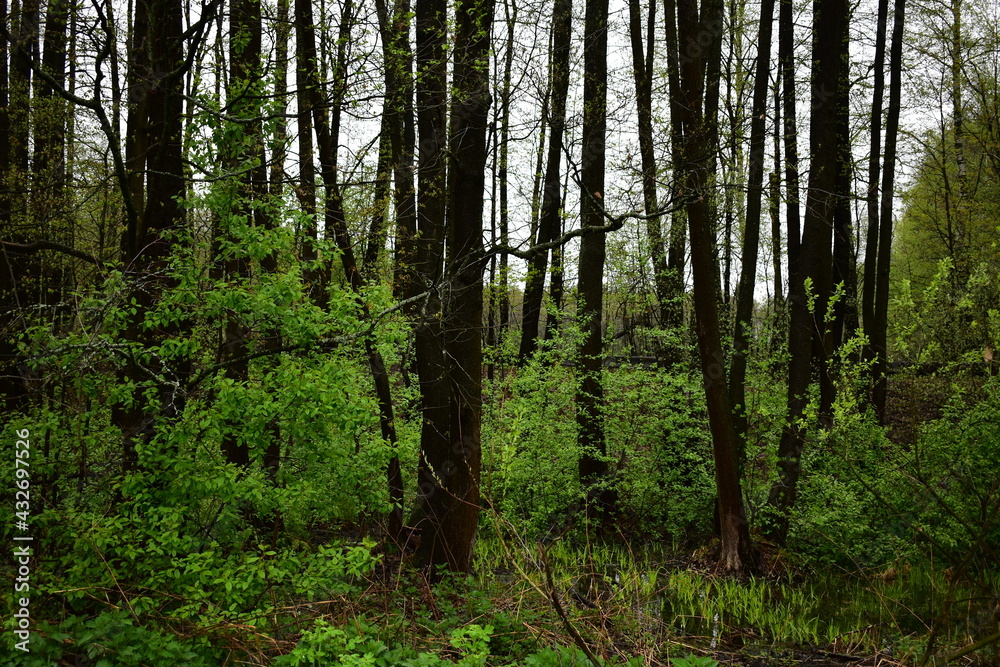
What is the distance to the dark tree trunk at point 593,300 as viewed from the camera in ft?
30.3

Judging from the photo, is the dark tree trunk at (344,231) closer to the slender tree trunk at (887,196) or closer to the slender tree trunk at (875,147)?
the slender tree trunk at (875,147)

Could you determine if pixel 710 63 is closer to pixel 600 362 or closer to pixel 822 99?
pixel 822 99

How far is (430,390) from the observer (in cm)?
662

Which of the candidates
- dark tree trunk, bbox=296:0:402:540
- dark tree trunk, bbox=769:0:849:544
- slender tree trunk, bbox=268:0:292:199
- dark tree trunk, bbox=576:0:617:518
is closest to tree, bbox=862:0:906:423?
dark tree trunk, bbox=769:0:849:544

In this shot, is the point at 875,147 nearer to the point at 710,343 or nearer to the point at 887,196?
the point at 887,196

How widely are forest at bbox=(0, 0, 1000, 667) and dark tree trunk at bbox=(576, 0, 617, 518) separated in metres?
0.07

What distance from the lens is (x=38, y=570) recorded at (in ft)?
14.0

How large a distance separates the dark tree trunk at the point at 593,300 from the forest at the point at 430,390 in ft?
0.22

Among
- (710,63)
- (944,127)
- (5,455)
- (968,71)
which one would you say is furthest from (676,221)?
(944,127)

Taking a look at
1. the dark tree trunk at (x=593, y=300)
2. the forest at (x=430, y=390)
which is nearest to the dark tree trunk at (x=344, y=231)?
the forest at (x=430, y=390)

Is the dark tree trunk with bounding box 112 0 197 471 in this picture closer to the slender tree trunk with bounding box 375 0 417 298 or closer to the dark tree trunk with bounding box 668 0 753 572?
the slender tree trunk with bounding box 375 0 417 298

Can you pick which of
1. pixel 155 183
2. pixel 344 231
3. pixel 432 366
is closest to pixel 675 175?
pixel 432 366

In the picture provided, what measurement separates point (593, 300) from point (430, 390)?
3771mm

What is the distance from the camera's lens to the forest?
4371 mm
